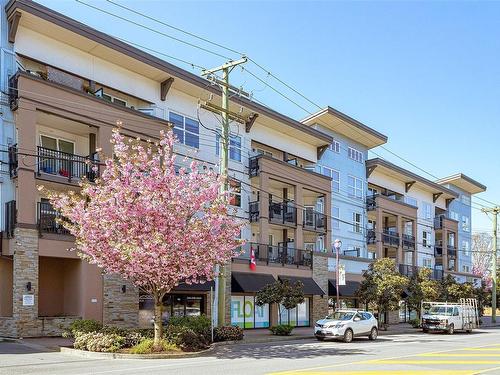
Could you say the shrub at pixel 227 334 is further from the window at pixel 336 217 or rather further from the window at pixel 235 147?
the window at pixel 336 217

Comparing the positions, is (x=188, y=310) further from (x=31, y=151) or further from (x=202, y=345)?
(x=31, y=151)

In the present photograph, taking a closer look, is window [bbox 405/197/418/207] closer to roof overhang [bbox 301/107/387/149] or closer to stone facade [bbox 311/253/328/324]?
roof overhang [bbox 301/107/387/149]

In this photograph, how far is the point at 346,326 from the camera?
2689cm

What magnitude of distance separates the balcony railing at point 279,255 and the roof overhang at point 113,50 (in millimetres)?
7960

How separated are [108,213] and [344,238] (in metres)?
29.6

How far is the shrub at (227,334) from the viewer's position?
944 inches

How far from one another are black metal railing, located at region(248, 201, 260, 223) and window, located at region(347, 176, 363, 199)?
12.7 metres

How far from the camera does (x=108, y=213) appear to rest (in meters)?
18.8

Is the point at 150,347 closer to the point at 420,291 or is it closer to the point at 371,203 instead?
the point at 420,291

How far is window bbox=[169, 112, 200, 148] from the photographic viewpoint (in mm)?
31766

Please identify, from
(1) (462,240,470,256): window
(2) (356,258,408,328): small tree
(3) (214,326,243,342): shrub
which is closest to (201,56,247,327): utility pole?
(3) (214,326,243,342): shrub

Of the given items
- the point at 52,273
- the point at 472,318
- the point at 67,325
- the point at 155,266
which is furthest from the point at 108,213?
the point at 472,318

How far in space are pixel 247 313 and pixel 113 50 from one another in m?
16.5

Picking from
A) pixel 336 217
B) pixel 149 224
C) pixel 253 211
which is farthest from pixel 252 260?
pixel 149 224
